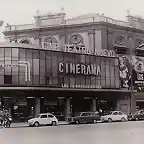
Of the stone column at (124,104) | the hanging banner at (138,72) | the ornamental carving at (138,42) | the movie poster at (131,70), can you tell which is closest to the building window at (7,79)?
the movie poster at (131,70)

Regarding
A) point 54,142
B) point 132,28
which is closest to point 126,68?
point 132,28

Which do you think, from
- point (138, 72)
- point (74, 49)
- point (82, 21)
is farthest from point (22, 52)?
point (138, 72)

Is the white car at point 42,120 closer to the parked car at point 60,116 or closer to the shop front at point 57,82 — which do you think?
the shop front at point 57,82

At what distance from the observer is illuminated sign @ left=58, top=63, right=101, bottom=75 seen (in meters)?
54.3

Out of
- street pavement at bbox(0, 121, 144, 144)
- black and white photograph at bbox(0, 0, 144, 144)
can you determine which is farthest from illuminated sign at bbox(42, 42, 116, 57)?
street pavement at bbox(0, 121, 144, 144)

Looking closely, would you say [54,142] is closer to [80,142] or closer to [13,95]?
[80,142]

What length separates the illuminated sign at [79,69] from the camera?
5434cm

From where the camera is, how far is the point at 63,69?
54.3 m

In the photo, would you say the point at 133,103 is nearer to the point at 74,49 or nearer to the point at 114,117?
the point at 74,49

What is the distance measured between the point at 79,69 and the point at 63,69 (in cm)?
306

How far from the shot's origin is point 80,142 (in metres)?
18.3

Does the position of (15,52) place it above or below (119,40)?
below

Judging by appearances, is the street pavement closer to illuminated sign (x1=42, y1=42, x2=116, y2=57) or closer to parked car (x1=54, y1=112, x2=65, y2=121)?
parked car (x1=54, y1=112, x2=65, y2=121)

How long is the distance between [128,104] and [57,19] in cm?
2042
